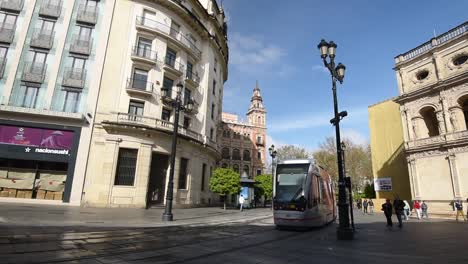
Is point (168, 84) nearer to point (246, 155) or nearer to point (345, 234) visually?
point (345, 234)

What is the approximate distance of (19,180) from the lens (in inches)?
803

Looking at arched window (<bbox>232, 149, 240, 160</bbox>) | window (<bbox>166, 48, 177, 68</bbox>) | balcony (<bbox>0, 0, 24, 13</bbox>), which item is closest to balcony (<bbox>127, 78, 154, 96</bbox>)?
window (<bbox>166, 48, 177, 68</bbox>)

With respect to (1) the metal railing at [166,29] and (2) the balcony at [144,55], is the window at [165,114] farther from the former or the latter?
(1) the metal railing at [166,29]

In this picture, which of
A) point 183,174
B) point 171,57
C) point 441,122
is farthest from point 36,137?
point 441,122

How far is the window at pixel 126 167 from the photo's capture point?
21688mm

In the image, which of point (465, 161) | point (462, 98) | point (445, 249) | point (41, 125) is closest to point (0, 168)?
point (41, 125)

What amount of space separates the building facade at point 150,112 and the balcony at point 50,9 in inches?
182

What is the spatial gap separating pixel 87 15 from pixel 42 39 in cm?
429

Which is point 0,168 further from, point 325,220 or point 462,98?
point 462,98

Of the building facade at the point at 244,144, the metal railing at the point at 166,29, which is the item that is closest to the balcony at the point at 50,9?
the metal railing at the point at 166,29

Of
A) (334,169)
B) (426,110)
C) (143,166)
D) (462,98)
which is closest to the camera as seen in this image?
(143,166)

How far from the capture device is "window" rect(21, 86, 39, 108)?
2130 centimetres

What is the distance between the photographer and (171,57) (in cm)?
2697

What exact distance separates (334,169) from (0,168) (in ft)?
159
